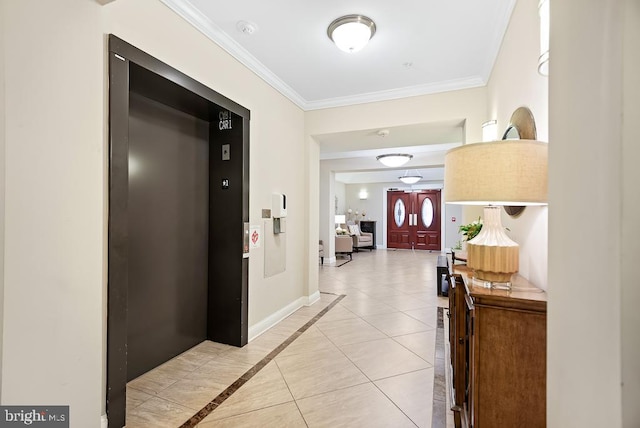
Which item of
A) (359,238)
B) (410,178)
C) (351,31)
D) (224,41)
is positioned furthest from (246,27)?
Answer: (359,238)

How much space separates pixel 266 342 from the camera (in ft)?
10.0

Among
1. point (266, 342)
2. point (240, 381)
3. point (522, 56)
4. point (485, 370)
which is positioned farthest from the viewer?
point (266, 342)

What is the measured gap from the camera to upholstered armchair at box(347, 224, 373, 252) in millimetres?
10586

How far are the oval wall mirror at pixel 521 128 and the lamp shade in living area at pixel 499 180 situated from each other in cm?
54

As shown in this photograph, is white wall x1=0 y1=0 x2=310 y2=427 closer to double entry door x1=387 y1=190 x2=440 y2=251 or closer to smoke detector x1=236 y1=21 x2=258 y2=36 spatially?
smoke detector x1=236 y1=21 x2=258 y2=36

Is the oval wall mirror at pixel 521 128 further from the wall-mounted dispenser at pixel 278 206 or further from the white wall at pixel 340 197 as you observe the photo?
the white wall at pixel 340 197

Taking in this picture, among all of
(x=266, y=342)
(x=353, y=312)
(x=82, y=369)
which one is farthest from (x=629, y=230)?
(x=353, y=312)

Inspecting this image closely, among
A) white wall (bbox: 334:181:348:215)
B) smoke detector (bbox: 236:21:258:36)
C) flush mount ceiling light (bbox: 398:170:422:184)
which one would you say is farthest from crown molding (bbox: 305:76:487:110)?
white wall (bbox: 334:181:348:215)

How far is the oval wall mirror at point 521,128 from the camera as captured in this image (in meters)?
1.65

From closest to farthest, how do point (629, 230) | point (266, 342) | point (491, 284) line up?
point (629, 230)
point (491, 284)
point (266, 342)

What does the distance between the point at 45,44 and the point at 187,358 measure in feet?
8.08

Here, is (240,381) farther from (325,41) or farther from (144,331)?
(325,41)

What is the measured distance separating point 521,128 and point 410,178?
8024mm

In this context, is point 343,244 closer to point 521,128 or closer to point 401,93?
point 401,93
